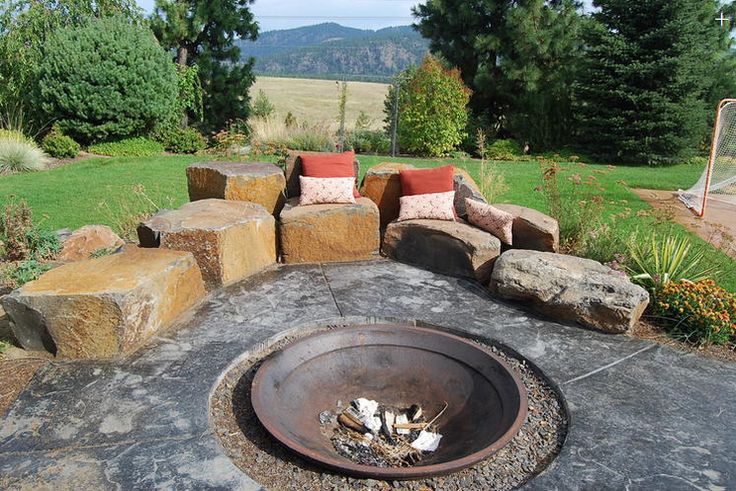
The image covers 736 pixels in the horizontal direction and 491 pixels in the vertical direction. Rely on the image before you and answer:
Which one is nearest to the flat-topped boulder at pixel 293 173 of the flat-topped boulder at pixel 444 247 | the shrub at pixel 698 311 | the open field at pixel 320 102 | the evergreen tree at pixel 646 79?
the flat-topped boulder at pixel 444 247

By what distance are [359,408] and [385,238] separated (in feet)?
7.95

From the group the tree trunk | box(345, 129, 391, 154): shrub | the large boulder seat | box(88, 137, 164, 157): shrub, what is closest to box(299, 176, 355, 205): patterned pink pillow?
the large boulder seat

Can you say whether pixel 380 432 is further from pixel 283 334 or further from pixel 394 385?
pixel 283 334

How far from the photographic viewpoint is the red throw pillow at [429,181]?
18.0 feet

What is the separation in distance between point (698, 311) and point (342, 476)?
296 cm

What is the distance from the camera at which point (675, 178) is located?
38.1ft

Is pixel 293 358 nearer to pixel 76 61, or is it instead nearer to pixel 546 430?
pixel 546 430

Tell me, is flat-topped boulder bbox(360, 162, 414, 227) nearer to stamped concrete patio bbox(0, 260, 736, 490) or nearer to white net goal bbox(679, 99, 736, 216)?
stamped concrete patio bbox(0, 260, 736, 490)

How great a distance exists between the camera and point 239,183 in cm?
549

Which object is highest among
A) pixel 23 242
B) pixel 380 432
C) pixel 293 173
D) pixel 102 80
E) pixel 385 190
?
pixel 102 80

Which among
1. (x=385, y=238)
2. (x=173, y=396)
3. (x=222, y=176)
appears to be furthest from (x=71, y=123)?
(x=173, y=396)

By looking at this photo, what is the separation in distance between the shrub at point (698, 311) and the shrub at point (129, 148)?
1131 cm

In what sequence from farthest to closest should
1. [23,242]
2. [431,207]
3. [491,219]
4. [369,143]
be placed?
1. [369,143]
2. [23,242]
3. [431,207]
4. [491,219]

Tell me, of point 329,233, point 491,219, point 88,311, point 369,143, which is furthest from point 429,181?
point 369,143
